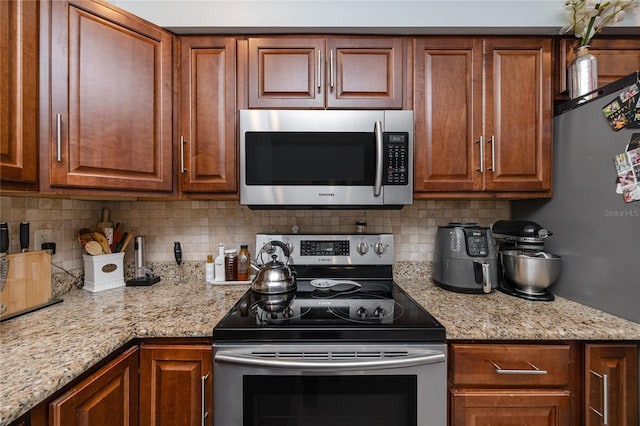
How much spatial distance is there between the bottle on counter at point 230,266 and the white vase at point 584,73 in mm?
1864

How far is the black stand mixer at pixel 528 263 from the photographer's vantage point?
51.4 inches

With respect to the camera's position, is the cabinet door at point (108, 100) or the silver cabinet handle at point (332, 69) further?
the silver cabinet handle at point (332, 69)

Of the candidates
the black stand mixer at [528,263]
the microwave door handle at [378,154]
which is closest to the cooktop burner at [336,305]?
the microwave door handle at [378,154]

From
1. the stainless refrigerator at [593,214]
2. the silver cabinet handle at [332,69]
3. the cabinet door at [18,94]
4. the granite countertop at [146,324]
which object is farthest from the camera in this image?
the silver cabinet handle at [332,69]

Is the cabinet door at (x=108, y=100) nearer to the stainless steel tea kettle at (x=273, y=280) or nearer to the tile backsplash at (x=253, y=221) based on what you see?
the tile backsplash at (x=253, y=221)

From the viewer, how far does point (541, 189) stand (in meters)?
1.42

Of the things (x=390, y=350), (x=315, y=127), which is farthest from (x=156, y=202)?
(x=390, y=350)

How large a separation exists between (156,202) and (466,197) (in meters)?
1.74

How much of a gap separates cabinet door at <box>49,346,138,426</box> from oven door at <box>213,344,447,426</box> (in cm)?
29

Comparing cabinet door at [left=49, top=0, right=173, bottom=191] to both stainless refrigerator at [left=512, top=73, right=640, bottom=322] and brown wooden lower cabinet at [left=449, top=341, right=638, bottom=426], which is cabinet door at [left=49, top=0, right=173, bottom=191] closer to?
brown wooden lower cabinet at [left=449, top=341, right=638, bottom=426]


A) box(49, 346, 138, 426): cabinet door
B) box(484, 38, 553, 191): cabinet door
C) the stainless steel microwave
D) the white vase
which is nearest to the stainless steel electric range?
box(49, 346, 138, 426): cabinet door

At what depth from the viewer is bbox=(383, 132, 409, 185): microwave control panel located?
136 cm

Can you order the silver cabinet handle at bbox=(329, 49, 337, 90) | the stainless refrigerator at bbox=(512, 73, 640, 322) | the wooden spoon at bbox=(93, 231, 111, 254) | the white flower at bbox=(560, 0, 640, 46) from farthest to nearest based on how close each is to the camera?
the wooden spoon at bbox=(93, 231, 111, 254) → the silver cabinet handle at bbox=(329, 49, 337, 90) → the white flower at bbox=(560, 0, 640, 46) → the stainless refrigerator at bbox=(512, 73, 640, 322)

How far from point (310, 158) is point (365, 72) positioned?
1.66ft
